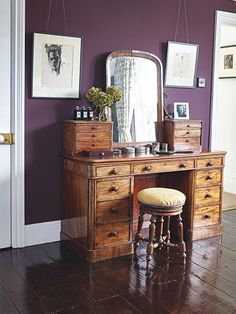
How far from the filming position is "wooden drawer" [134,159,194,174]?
3453 mm

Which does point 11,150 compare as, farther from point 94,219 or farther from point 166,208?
point 166,208

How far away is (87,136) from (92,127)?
0.08 meters

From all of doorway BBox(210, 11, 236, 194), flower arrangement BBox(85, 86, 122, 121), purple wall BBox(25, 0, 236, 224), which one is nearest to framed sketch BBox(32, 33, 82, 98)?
purple wall BBox(25, 0, 236, 224)

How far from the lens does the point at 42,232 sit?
12.1 feet

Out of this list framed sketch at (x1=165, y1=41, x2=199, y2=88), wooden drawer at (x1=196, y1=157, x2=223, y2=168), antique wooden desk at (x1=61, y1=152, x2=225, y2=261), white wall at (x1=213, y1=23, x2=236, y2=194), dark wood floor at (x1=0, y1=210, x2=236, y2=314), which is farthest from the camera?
white wall at (x1=213, y1=23, x2=236, y2=194)

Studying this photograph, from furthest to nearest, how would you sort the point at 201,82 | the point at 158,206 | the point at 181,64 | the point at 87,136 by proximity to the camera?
the point at 201,82 < the point at 181,64 < the point at 87,136 < the point at 158,206

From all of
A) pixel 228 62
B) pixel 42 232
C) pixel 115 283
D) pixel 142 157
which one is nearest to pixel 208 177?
pixel 142 157

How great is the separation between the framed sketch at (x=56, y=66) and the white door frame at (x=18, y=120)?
122mm

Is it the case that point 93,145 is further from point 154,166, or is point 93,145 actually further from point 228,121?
point 228,121

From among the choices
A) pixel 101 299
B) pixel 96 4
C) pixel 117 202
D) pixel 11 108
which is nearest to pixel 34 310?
pixel 101 299

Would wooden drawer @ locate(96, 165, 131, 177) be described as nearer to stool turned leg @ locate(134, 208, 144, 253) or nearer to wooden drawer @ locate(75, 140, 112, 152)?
wooden drawer @ locate(75, 140, 112, 152)

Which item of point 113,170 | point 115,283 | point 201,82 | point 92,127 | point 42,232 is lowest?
point 115,283

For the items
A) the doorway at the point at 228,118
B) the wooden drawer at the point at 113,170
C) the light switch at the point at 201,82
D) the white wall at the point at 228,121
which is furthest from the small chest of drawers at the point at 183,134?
the white wall at the point at 228,121

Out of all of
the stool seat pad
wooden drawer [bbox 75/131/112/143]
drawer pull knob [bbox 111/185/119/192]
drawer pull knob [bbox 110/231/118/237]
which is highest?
wooden drawer [bbox 75/131/112/143]
